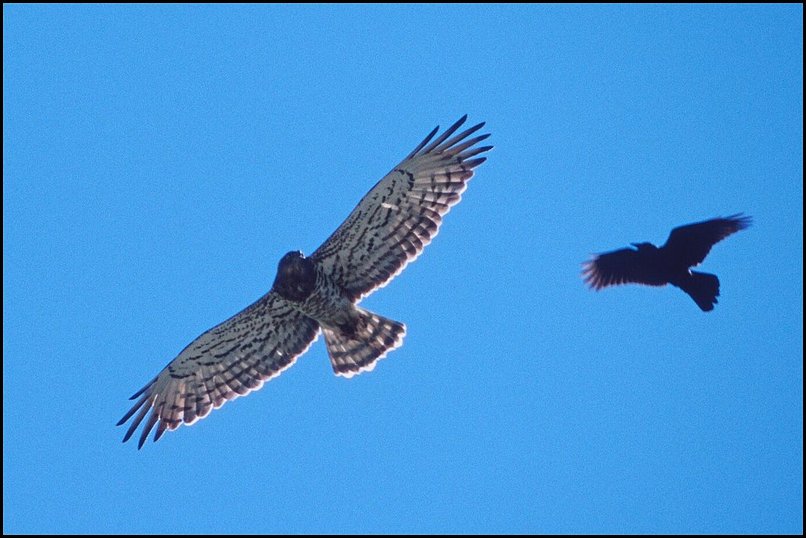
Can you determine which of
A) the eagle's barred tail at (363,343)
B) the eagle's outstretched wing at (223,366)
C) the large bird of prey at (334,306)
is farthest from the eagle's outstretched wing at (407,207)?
the eagle's outstretched wing at (223,366)

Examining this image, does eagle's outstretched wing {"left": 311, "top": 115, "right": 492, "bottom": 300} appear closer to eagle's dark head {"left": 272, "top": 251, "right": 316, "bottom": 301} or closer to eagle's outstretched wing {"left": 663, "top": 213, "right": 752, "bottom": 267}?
eagle's dark head {"left": 272, "top": 251, "right": 316, "bottom": 301}

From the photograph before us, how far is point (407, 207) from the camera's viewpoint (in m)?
9.63

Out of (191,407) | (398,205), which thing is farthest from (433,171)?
(191,407)

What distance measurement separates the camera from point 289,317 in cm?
1008

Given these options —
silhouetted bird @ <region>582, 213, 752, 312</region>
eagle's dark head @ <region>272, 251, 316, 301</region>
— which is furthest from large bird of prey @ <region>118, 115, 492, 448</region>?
silhouetted bird @ <region>582, 213, 752, 312</region>

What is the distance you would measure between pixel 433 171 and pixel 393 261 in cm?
99

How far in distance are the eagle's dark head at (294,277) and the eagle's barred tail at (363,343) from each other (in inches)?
28.0

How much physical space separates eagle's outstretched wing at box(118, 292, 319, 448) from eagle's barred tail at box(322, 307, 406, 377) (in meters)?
0.33

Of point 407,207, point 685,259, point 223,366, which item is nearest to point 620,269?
point 685,259

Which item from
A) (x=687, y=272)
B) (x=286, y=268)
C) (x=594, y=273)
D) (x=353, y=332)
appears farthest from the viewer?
(x=594, y=273)

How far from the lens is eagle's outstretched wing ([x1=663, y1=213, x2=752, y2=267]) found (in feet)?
37.3

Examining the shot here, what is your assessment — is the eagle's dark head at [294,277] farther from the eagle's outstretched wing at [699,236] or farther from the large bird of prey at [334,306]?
the eagle's outstretched wing at [699,236]

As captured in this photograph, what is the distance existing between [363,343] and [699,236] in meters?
4.33

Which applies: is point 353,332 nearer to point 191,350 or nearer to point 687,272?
point 191,350
